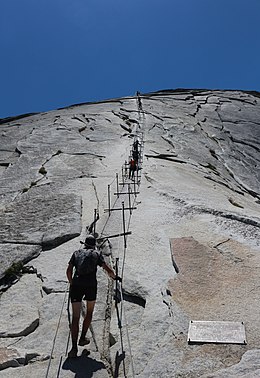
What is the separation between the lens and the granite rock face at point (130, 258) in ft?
23.8

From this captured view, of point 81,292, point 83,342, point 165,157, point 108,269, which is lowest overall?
point 83,342

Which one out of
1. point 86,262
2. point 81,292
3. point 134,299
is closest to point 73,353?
point 81,292

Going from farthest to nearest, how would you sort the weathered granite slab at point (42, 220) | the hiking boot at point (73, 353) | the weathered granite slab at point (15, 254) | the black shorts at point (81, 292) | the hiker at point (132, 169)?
the hiker at point (132, 169)
the weathered granite slab at point (42, 220)
the weathered granite slab at point (15, 254)
the black shorts at point (81, 292)
the hiking boot at point (73, 353)


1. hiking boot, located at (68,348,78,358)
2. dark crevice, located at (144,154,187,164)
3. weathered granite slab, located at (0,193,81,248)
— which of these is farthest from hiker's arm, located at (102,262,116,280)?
dark crevice, located at (144,154,187,164)

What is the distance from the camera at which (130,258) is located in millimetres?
10898

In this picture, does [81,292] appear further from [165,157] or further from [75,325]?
[165,157]

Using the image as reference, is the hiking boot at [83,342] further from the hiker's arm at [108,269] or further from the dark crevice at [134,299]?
the dark crevice at [134,299]

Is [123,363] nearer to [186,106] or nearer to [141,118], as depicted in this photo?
[141,118]

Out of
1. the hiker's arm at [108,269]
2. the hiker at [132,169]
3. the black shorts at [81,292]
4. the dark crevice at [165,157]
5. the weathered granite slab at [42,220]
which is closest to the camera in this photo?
the black shorts at [81,292]

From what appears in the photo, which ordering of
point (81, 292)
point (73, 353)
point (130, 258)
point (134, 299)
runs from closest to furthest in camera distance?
point (73, 353), point (81, 292), point (134, 299), point (130, 258)

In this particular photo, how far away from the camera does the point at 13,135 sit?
28672 mm

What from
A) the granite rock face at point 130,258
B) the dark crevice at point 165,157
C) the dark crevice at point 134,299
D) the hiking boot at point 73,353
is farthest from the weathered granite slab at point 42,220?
the dark crevice at point 165,157

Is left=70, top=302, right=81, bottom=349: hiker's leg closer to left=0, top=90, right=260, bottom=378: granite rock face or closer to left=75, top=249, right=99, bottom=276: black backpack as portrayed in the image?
left=0, top=90, right=260, bottom=378: granite rock face

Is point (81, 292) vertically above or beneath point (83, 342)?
above
